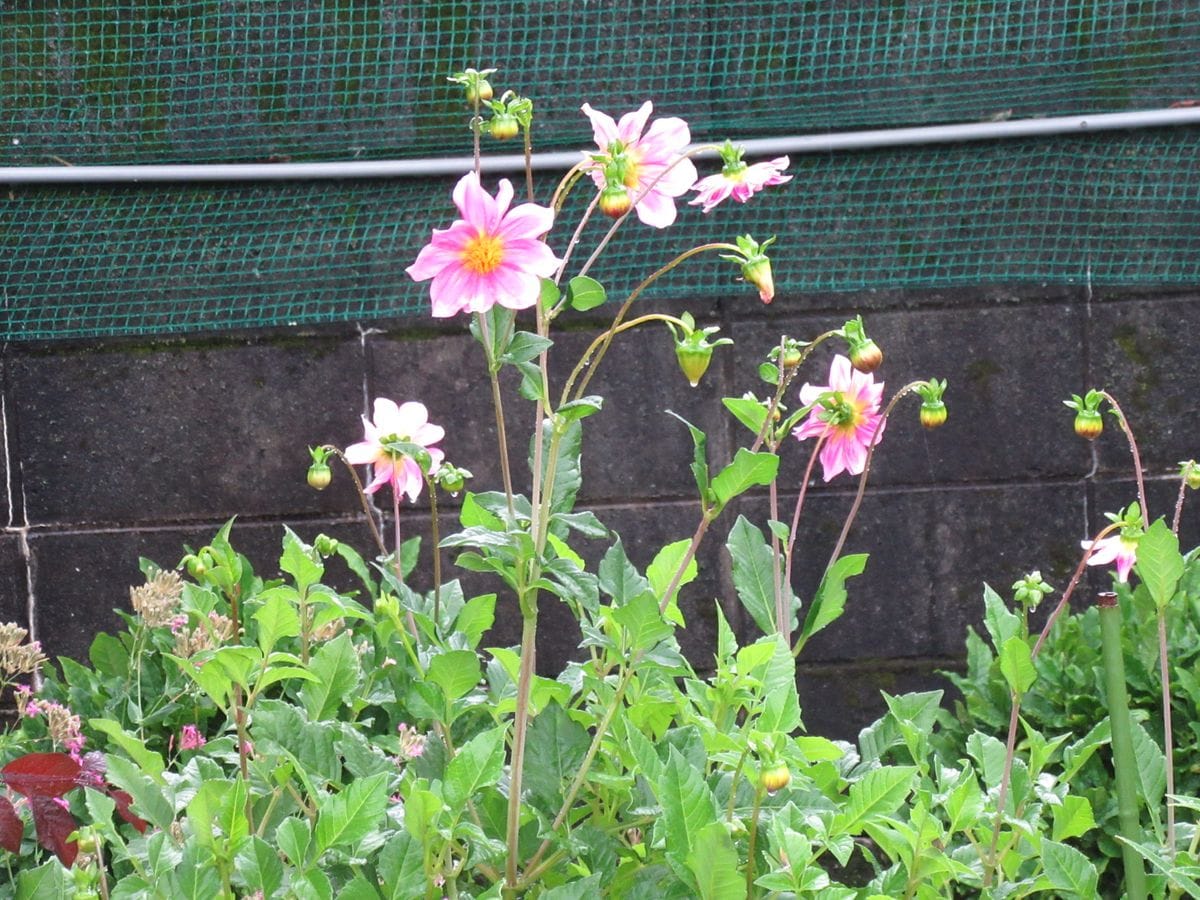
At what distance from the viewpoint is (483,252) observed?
1006 millimetres

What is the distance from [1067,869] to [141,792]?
0.80 meters

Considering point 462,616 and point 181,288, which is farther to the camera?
point 181,288

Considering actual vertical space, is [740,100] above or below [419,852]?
above

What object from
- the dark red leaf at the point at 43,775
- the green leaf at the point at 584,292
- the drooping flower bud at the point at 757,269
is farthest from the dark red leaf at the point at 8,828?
the drooping flower bud at the point at 757,269

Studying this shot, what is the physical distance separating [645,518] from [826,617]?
1.27 metres

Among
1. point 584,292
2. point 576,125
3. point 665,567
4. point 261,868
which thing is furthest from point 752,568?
point 576,125

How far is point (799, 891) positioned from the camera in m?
0.93

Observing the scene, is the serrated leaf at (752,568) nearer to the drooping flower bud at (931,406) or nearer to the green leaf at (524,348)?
the drooping flower bud at (931,406)

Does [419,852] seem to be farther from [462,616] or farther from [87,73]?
[87,73]

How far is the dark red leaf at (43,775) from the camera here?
3.78 feet

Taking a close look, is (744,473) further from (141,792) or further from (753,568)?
(141,792)

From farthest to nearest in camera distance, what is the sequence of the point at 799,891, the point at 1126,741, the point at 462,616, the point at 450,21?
the point at 450,21, the point at 462,616, the point at 1126,741, the point at 799,891

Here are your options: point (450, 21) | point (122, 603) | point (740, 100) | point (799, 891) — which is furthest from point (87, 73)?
point (799, 891)

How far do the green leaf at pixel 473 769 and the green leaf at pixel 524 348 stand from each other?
296 millimetres
